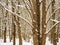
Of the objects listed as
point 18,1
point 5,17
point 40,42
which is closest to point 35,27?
point 40,42

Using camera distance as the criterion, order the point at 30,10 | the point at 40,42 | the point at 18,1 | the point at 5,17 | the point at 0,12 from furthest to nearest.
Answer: the point at 0,12
the point at 5,17
the point at 18,1
the point at 30,10
the point at 40,42

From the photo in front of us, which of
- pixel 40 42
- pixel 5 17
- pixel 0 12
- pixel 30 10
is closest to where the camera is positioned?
pixel 40 42

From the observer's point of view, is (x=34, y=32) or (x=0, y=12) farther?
(x=0, y=12)

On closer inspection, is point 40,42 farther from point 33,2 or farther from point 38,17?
point 33,2

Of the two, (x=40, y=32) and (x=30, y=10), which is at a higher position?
(x=30, y=10)

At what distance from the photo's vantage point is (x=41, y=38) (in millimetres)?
3836

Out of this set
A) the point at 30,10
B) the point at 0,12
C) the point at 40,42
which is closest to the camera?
the point at 40,42

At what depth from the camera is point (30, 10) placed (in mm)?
4078

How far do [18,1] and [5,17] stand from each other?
8945 mm

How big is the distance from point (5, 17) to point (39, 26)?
2356cm

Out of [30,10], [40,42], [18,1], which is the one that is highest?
[18,1]

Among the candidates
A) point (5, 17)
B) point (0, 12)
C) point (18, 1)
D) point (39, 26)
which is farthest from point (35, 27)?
point (0, 12)

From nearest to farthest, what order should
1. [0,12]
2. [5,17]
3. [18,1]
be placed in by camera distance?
1. [18,1]
2. [5,17]
3. [0,12]

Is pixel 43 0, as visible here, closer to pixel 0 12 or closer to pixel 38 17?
pixel 38 17
